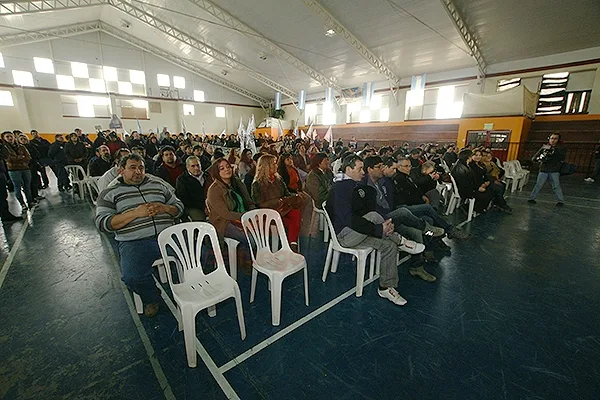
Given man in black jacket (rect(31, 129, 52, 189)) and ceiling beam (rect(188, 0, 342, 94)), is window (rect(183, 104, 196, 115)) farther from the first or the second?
man in black jacket (rect(31, 129, 52, 189))

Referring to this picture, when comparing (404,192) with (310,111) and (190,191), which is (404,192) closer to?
(190,191)

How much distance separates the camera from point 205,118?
64.2 feet

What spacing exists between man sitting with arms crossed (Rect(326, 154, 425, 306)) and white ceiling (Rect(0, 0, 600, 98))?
8025 mm

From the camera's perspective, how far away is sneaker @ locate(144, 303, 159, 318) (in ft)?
6.59

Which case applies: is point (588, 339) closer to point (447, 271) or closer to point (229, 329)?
point (447, 271)

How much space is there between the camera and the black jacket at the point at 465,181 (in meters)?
4.11

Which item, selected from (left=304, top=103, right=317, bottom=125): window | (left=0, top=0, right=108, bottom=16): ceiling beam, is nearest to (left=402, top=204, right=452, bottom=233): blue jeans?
(left=0, top=0, right=108, bottom=16): ceiling beam

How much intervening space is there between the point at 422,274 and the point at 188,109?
19846 mm

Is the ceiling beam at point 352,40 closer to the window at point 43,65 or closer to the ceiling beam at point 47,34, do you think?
the ceiling beam at point 47,34

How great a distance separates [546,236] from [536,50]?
9615 millimetres

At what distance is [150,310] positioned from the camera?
201 centimetres

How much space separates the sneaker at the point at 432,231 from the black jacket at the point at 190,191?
2487mm

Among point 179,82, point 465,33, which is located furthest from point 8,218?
point 179,82

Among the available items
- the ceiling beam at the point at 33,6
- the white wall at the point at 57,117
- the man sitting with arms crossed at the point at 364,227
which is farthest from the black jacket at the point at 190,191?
the white wall at the point at 57,117
